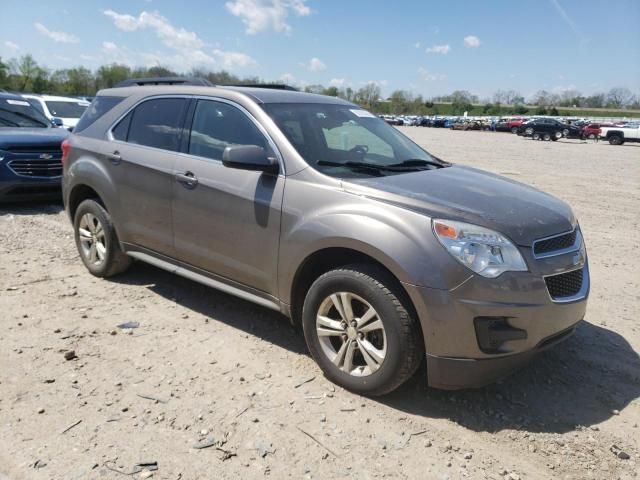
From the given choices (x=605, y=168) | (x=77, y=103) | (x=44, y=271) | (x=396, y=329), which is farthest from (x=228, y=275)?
(x=605, y=168)

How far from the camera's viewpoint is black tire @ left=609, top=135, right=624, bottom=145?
129 ft

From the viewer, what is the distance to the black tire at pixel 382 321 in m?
3.10

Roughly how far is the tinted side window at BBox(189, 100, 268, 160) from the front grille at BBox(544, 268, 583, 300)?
2.10 m

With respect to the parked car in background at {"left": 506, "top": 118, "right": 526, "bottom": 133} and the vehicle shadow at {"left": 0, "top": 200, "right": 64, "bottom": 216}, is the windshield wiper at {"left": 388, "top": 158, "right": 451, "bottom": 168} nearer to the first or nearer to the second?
the vehicle shadow at {"left": 0, "top": 200, "right": 64, "bottom": 216}

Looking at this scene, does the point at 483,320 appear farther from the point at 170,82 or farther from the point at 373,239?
the point at 170,82

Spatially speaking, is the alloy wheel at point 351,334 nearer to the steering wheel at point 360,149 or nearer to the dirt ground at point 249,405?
the dirt ground at point 249,405

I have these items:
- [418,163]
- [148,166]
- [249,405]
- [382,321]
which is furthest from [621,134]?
[249,405]

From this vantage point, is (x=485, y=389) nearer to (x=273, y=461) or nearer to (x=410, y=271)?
(x=410, y=271)

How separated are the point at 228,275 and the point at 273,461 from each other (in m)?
1.62

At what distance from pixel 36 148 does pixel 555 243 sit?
26.2 feet

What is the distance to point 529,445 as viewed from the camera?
2.99 metres

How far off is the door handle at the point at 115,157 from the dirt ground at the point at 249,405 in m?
1.24

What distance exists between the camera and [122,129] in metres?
5.03

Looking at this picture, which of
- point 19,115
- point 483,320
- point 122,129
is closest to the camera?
point 483,320
